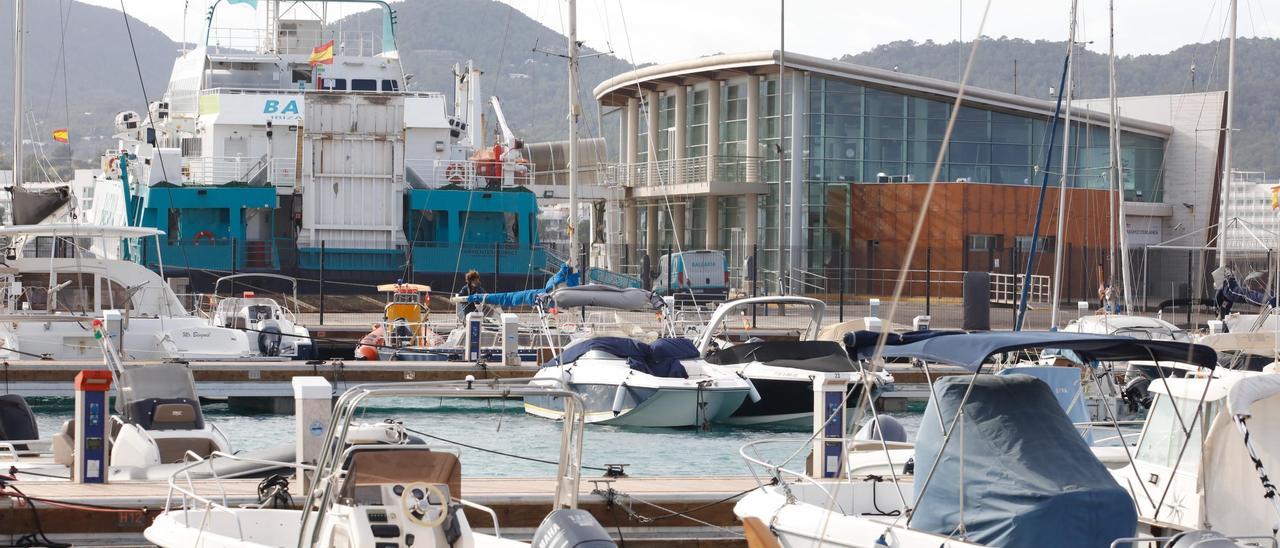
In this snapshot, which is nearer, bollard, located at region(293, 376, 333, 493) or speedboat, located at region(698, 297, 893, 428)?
bollard, located at region(293, 376, 333, 493)

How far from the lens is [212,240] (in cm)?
4200

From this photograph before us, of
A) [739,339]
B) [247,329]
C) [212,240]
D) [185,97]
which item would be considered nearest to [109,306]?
[247,329]

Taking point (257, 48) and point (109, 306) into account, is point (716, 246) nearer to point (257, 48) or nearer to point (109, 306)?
point (257, 48)

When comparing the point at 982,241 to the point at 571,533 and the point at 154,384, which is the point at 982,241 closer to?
the point at 154,384

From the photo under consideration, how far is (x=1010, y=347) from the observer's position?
10312 mm

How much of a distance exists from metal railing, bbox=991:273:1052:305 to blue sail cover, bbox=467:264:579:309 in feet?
54.4

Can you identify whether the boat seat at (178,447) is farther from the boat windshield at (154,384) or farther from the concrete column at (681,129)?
the concrete column at (681,129)

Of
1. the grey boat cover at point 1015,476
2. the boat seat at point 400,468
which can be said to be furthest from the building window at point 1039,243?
the boat seat at point 400,468

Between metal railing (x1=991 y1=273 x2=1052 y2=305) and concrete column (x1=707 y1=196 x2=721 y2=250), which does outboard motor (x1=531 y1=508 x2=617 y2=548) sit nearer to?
metal railing (x1=991 y1=273 x2=1052 y2=305)

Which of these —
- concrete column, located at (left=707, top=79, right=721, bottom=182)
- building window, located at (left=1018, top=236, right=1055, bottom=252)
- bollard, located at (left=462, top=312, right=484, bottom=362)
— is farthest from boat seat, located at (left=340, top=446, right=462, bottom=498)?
concrete column, located at (left=707, top=79, right=721, bottom=182)

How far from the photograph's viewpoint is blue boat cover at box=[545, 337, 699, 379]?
2252 cm

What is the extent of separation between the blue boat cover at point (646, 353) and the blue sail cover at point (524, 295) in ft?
15.4

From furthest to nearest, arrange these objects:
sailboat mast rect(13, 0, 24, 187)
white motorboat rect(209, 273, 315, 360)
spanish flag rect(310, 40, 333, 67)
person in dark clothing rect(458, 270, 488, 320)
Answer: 1. spanish flag rect(310, 40, 333, 67)
2. person in dark clothing rect(458, 270, 488, 320)
3. sailboat mast rect(13, 0, 24, 187)
4. white motorboat rect(209, 273, 315, 360)

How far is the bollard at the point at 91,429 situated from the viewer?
531 inches
